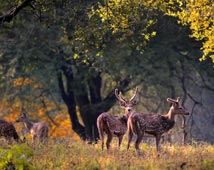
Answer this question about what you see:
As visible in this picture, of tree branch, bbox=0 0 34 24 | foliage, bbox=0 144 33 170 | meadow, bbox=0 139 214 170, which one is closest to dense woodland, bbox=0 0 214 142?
tree branch, bbox=0 0 34 24

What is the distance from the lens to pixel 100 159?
1548cm

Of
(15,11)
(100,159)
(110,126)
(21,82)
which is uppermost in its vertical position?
(15,11)

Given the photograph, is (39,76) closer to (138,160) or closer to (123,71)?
(123,71)

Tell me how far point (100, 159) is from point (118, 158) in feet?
1.68

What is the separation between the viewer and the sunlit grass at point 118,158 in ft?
47.8

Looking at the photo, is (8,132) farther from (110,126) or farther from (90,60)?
(90,60)

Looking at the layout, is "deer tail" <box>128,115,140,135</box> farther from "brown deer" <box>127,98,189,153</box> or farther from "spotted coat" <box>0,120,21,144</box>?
"spotted coat" <box>0,120,21,144</box>

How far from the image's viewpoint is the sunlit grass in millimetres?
14570

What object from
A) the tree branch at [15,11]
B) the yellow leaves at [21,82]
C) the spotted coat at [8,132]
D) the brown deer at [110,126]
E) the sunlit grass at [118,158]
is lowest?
the sunlit grass at [118,158]

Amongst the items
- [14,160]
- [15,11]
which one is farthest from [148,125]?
[15,11]

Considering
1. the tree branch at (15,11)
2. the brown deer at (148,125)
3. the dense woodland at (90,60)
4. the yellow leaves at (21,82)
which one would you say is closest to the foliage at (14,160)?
the brown deer at (148,125)

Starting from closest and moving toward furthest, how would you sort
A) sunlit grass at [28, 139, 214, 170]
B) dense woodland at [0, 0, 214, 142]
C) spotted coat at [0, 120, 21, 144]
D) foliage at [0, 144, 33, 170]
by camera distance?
foliage at [0, 144, 33, 170] < sunlit grass at [28, 139, 214, 170] < spotted coat at [0, 120, 21, 144] < dense woodland at [0, 0, 214, 142]

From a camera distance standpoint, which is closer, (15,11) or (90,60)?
(15,11)

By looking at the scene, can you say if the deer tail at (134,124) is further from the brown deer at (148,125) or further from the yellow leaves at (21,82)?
the yellow leaves at (21,82)
